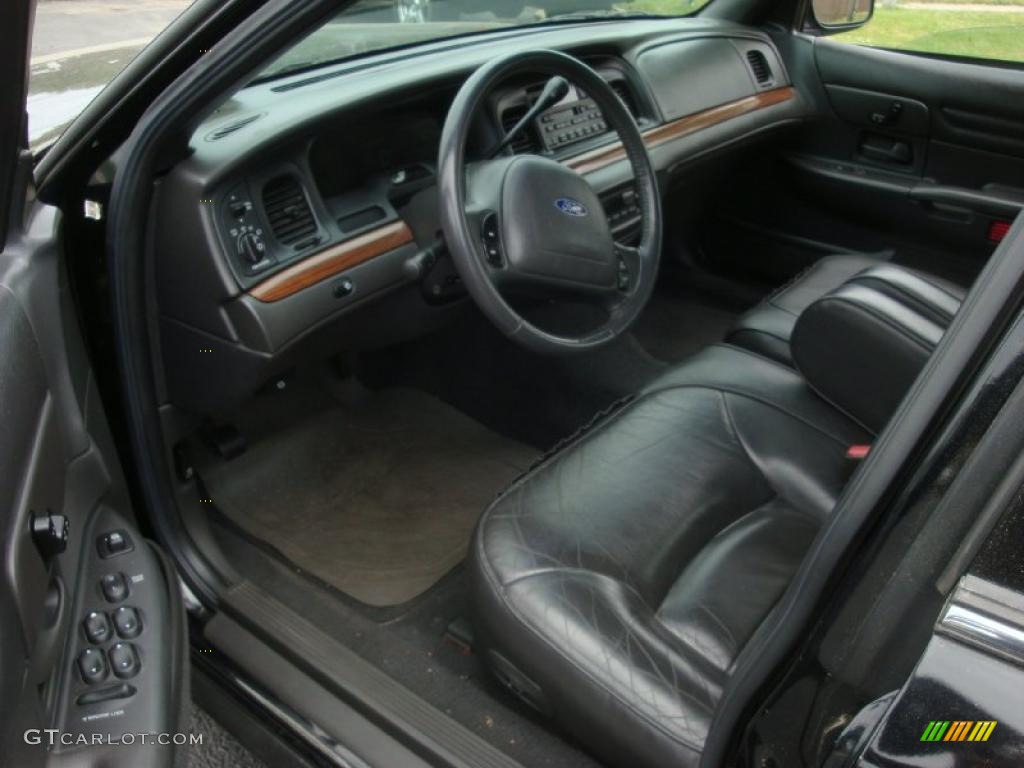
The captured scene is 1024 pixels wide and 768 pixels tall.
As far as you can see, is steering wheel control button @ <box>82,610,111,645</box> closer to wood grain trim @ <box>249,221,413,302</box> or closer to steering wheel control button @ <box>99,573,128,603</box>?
steering wheel control button @ <box>99,573,128,603</box>

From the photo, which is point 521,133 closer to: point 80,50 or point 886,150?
point 80,50

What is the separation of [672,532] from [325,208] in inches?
35.0

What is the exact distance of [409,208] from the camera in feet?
5.98

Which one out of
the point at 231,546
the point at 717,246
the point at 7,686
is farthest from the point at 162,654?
the point at 717,246

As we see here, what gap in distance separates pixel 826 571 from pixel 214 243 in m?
1.13

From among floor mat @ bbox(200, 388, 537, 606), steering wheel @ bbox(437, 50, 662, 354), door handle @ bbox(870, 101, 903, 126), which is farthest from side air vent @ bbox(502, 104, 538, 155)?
door handle @ bbox(870, 101, 903, 126)

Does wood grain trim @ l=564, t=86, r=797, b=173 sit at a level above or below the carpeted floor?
above

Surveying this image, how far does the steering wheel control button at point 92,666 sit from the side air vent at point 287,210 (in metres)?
0.77

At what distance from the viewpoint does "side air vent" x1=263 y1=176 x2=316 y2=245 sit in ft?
5.40

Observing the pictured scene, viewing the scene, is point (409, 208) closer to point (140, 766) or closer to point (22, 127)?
point (22, 127)

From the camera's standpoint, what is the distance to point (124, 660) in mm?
1230

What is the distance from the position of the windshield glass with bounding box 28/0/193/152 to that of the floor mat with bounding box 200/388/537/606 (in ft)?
2.85

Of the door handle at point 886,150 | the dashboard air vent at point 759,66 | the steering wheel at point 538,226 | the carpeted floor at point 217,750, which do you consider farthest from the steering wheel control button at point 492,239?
the door handle at point 886,150

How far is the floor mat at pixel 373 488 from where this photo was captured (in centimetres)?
194
